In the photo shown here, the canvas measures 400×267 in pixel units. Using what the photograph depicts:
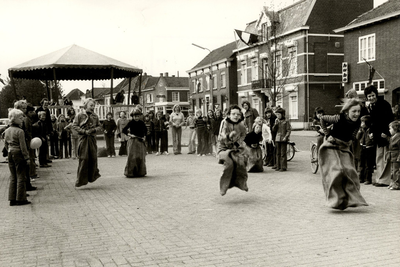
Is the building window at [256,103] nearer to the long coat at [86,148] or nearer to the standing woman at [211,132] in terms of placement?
the standing woman at [211,132]

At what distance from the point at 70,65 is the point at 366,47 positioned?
20.0 meters

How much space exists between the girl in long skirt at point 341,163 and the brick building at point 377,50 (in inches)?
842

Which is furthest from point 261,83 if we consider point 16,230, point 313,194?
point 16,230

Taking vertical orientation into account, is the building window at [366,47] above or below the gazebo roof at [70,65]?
above

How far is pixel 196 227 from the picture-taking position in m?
6.26

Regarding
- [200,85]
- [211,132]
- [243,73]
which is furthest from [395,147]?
[200,85]

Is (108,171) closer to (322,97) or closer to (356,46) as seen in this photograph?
(356,46)

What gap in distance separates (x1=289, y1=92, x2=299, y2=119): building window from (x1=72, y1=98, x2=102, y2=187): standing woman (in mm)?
30541

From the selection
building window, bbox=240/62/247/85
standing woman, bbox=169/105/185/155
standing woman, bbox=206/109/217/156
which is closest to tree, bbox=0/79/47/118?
building window, bbox=240/62/247/85

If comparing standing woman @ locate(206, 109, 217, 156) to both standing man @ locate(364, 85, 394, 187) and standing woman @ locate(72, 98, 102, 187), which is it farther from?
standing man @ locate(364, 85, 394, 187)

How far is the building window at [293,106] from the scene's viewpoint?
1553 inches

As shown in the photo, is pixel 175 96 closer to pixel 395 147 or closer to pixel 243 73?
pixel 243 73

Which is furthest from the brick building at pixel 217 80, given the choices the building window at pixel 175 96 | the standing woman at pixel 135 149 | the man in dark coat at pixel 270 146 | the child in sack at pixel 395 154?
the child in sack at pixel 395 154

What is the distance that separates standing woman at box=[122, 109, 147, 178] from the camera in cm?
1184
